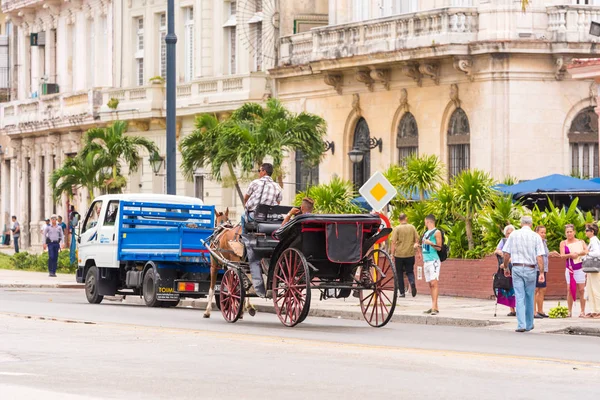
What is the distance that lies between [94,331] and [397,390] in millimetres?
7716

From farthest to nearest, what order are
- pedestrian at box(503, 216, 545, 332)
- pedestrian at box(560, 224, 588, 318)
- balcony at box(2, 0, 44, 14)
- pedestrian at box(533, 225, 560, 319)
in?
balcony at box(2, 0, 44, 14) → pedestrian at box(560, 224, 588, 318) → pedestrian at box(533, 225, 560, 319) → pedestrian at box(503, 216, 545, 332)

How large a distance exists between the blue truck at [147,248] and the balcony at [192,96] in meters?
16.0

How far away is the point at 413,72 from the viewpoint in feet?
Answer: 129

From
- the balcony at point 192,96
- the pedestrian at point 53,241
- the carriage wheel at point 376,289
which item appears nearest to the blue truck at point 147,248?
the carriage wheel at point 376,289

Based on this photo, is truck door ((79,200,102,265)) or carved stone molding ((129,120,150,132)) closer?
truck door ((79,200,102,265))

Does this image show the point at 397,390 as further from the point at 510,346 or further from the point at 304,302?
the point at 304,302

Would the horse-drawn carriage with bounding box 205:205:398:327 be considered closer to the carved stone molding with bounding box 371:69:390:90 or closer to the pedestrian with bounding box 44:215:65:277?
the carved stone molding with bounding box 371:69:390:90

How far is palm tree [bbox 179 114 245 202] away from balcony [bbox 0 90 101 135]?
1562 cm

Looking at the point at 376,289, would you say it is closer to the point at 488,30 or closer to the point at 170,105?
the point at 170,105

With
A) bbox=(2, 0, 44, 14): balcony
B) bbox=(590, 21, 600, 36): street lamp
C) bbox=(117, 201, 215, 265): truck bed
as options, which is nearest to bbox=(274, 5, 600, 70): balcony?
bbox=(590, 21, 600, 36): street lamp

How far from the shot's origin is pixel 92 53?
58.2 m

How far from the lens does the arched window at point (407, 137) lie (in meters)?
40.3

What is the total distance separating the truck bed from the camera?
27375 millimetres

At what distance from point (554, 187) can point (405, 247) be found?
3.88 m
